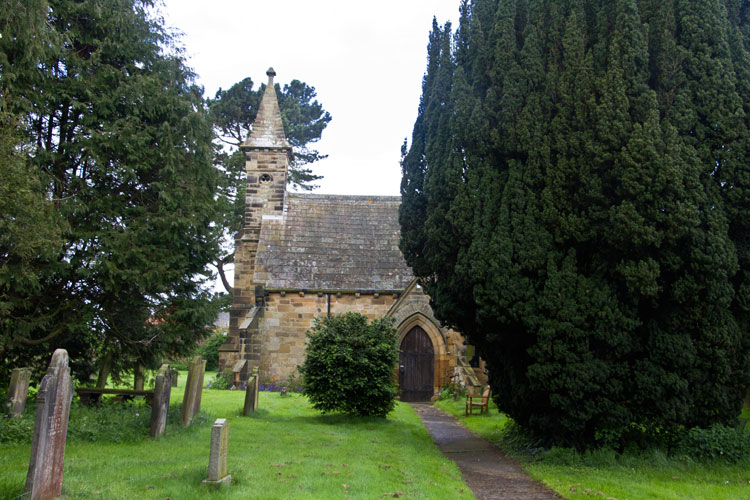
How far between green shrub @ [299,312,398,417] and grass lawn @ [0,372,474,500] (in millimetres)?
1043

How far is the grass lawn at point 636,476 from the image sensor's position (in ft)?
24.3

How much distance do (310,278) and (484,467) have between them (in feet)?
42.4

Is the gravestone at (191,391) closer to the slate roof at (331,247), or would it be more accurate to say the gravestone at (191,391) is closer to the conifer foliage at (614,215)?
the conifer foliage at (614,215)

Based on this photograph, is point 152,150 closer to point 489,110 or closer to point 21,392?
point 21,392

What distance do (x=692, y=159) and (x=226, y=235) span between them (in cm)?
2903

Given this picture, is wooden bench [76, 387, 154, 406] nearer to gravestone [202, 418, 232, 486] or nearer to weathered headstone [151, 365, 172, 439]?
weathered headstone [151, 365, 172, 439]

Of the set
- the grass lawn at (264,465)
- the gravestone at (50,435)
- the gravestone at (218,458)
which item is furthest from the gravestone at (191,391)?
the gravestone at (50,435)

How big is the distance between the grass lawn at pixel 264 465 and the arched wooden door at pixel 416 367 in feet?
24.8

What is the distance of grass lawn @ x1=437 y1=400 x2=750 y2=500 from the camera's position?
292 inches

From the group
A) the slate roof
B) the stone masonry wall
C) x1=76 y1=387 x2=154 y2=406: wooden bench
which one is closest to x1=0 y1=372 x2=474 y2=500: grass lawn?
x1=76 y1=387 x2=154 y2=406: wooden bench

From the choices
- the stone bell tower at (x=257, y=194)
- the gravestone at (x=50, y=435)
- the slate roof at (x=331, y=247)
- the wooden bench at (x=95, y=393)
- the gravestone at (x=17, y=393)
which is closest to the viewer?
the gravestone at (x=50, y=435)

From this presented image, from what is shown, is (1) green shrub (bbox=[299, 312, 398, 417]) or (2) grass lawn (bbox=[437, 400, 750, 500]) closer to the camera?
(2) grass lawn (bbox=[437, 400, 750, 500])

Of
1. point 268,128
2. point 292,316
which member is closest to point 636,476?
point 292,316

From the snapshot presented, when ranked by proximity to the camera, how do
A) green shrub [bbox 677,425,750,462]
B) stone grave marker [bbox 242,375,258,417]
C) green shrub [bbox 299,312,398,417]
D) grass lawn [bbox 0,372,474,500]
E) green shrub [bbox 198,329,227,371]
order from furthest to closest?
1. green shrub [bbox 198,329,227,371]
2. green shrub [bbox 299,312,398,417]
3. stone grave marker [bbox 242,375,258,417]
4. green shrub [bbox 677,425,750,462]
5. grass lawn [bbox 0,372,474,500]
